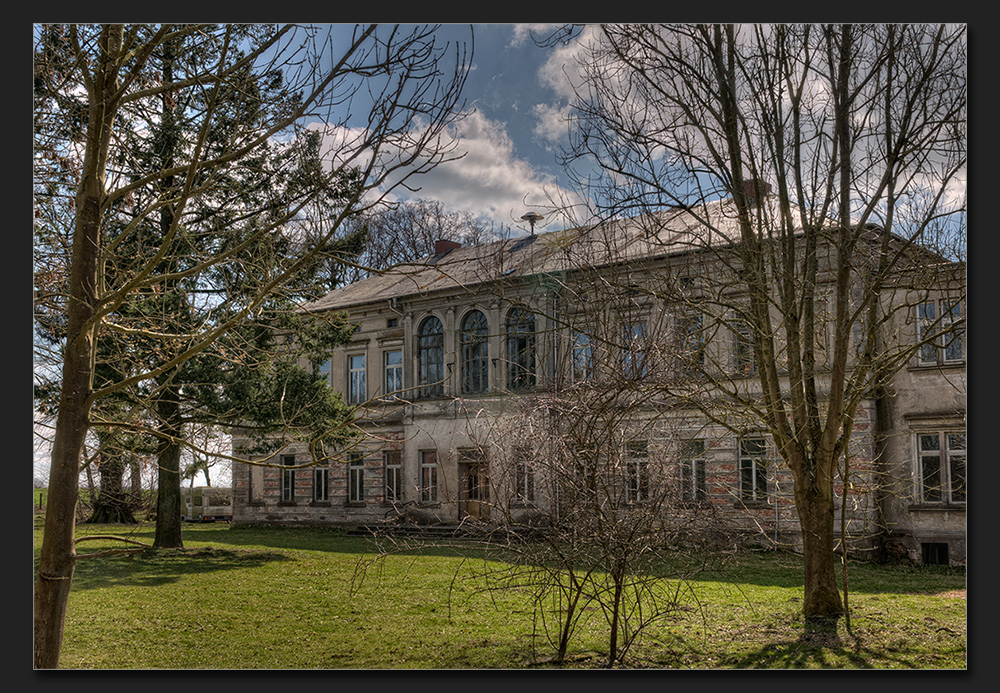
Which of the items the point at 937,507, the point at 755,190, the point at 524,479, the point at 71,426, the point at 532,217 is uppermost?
the point at 755,190

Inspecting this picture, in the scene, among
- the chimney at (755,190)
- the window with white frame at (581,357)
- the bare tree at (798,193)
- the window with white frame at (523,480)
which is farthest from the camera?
the chimney at (755,190)

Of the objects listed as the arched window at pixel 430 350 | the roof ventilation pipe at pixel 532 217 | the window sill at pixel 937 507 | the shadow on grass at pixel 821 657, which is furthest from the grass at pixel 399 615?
the roof ventilation pipe at pixel 532 217

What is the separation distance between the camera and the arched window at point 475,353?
552cm

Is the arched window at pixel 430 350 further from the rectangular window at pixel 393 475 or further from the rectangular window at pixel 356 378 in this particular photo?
the rectangular window at pixel 393 475

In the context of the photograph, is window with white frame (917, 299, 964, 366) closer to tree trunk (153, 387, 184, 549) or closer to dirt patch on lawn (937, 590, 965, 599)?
dirt patch on lawn (937, 590, 965, 599)

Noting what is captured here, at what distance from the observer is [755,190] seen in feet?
16.6

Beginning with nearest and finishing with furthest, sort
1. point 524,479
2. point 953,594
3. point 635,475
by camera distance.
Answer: point 635,475 → point 524,479 → point 953,594

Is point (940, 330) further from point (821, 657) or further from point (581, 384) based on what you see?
point (581, 384)

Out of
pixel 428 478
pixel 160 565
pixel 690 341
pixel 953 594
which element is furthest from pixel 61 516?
pixel 953 594

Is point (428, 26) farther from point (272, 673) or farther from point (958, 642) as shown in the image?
point (958, 642)

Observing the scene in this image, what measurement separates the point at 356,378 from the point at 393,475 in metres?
1.21

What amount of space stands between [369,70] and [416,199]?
1881mm

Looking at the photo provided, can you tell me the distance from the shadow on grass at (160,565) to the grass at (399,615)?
0.01 metres

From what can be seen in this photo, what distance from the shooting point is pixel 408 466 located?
536cm
